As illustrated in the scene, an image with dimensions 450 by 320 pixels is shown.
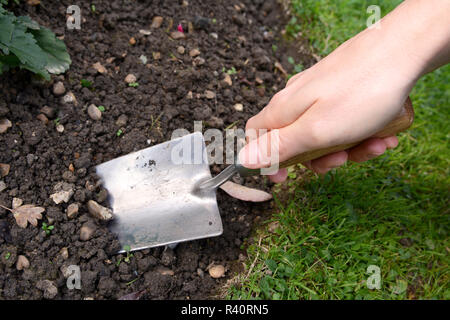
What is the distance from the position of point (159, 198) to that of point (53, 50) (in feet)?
2.52

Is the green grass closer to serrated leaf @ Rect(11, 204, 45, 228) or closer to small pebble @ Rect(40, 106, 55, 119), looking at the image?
serrated leaf @ Rect(11, 204, 45, 228)

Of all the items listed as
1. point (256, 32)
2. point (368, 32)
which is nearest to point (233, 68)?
point (256, 32)

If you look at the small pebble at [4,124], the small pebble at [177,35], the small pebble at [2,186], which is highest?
the small pebble at [177,35]

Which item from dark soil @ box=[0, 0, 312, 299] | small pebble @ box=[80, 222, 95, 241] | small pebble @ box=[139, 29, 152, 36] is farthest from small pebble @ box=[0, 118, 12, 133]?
small pebble @ box=[139, 29, 152, 36]

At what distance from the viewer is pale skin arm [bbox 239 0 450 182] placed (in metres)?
1.19

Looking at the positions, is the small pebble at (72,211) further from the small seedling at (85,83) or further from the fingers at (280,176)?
the fingers at (280,176)

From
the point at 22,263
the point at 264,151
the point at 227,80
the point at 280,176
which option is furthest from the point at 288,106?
the point at 22,263

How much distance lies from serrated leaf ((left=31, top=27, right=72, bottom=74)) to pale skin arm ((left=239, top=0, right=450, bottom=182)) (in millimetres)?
1011

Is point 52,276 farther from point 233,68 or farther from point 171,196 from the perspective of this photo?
point 233,68

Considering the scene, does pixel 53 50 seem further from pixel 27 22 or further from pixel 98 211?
pixel 98 211

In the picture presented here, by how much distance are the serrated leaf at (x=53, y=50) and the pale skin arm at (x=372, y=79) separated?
1011 millimetres

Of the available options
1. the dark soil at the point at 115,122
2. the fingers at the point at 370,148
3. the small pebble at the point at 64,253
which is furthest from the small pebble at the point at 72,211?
the fingers at the point at 370,148

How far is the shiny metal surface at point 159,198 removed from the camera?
62.5 inches

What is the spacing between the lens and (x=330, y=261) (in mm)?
1667
